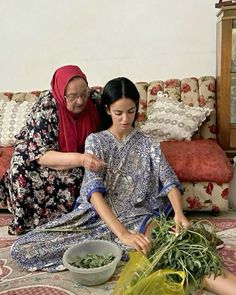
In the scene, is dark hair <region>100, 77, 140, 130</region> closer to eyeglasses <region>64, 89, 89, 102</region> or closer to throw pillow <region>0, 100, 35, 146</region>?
eyeglasses <region>64, 89, 89, 102</region>

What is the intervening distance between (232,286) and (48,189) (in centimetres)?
111

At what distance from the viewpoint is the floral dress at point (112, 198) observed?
1.78 metres

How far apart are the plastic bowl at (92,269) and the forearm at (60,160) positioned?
395mm

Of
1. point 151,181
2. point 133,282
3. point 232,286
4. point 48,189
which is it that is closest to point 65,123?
point 48,189

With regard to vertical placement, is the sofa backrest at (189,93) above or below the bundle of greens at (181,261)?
above

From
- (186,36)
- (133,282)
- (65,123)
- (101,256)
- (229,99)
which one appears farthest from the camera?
(186,36)

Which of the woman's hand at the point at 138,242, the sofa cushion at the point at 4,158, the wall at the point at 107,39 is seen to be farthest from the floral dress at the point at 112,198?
the wall at the point at 107,39

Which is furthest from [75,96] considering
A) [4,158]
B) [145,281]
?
[145,281]

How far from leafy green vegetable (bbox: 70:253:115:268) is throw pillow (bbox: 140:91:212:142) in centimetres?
117

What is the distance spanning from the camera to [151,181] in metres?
1.93

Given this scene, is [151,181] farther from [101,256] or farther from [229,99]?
[229,99]

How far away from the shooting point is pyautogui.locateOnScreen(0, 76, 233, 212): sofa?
2.25 metres

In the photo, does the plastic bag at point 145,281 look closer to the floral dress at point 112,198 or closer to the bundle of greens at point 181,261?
the bundle of greens at point 181,261

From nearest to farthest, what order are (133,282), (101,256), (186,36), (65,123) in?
(133,282) → (101,256) → (65,123) → (186,36)
